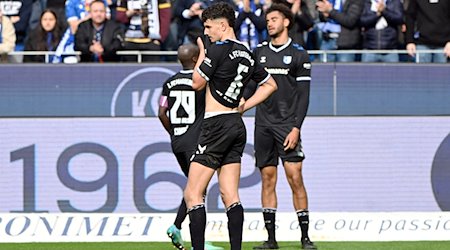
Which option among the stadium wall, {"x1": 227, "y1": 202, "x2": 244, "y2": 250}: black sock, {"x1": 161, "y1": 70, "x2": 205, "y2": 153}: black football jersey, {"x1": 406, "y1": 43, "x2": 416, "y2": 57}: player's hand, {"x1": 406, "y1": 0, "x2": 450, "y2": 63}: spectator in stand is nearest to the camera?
{"x1": 227, "y1": 202, "x2": 244, "y2": 250}: black sock

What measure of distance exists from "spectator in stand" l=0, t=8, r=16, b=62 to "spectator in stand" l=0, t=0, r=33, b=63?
412mm

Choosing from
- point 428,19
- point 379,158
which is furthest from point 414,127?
point 428,19

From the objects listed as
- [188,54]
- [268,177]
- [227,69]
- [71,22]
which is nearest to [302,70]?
[268,177]

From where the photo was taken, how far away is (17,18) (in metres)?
15.1

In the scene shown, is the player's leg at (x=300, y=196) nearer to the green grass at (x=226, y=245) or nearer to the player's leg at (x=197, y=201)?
the green grass at (x=226, y=245)

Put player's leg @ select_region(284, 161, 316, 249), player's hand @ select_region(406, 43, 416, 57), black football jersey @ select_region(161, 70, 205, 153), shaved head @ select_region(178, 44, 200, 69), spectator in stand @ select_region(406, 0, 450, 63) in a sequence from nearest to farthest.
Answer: shaved head @ select_region(178, 44, 200, 69) < black football jersey @ select_region(161, 70, 205, 153) < player's leg @ select_region(284, 161, 316, 249) < player's hand @ select_region(406, 43, 416, 57) < spectator in stand @ select_region(406, 0, 450, 63)

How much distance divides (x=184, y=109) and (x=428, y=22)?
→ 496cm

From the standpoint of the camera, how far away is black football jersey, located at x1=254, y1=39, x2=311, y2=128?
36.2ft

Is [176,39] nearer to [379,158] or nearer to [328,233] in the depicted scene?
[379,158]

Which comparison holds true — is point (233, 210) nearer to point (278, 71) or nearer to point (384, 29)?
point (278, 71)

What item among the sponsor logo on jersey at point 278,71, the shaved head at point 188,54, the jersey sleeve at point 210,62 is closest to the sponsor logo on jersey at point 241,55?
the jersey sleeve at point 210,62

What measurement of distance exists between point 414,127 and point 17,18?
5521mm

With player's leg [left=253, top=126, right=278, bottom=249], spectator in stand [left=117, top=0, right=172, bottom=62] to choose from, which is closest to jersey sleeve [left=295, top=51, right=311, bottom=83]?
player's leg [left=253, top=126, right=278, bottom=249]

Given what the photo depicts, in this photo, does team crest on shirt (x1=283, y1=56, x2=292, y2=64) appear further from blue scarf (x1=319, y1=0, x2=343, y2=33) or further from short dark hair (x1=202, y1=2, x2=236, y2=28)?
blue scarf (x1=319, y1=0, x2=343, y2=33)
